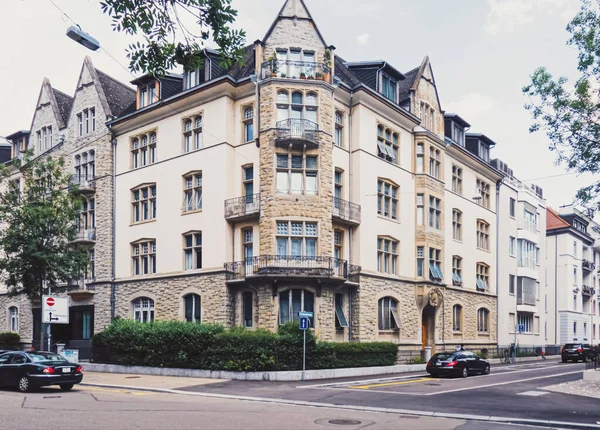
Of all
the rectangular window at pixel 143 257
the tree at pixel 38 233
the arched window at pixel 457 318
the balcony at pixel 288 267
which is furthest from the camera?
the arched window at pixel 457 318

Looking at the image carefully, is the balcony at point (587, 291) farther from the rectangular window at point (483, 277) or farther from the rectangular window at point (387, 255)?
the rectangular window at point (387, 255)

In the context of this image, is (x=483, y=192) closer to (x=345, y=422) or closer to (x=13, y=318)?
(x=13, y=318)

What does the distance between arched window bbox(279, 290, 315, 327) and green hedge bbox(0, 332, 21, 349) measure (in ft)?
75.5

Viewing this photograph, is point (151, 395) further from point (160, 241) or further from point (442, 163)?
point (442, 163)

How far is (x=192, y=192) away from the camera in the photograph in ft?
115

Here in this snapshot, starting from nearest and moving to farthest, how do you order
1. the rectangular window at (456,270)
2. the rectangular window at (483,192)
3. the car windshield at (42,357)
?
the car windshield at (42,357), the rectangular window at (456,270), the rectangular window at (483,192)

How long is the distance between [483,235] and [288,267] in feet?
73.2

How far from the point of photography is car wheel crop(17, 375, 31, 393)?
20938 millimetres

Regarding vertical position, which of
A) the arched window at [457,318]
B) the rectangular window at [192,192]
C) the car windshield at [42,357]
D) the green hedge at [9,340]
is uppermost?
the rectangular window at [192,192]

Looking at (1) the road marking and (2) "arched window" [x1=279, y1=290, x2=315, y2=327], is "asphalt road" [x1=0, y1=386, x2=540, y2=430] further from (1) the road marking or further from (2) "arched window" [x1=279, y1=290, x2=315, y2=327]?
(2) "arched window" [x1=279, y1=290, x2=315, y2=327]

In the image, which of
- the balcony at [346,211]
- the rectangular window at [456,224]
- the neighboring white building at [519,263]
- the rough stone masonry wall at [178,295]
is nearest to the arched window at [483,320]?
the neighboring white building at [519,263]

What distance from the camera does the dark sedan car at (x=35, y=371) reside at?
21.0 m

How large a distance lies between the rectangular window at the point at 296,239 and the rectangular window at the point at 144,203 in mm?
9224

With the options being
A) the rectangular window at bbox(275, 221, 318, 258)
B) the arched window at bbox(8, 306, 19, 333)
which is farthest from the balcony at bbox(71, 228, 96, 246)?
the rectangular window at bbox(275, 221, 318, 258)
